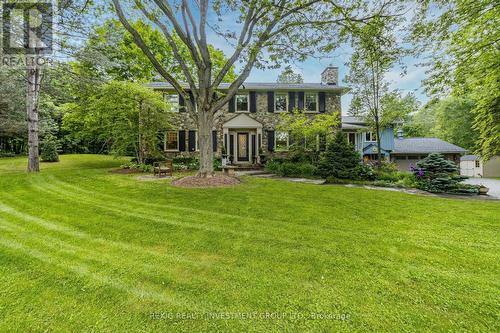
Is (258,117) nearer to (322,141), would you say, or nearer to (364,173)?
(322,141)

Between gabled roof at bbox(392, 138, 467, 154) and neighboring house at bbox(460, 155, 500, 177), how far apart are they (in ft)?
3.04

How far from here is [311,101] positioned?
15.8 metres

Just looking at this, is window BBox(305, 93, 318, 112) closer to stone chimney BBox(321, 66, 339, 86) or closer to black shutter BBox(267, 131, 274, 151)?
stone chimney BBox(321, 66, 339, 86)

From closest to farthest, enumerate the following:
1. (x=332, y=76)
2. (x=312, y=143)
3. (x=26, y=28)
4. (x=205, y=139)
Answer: (x=205, y=139), (x=26, y=28), (x=312, y=143), (x=332, y=76)

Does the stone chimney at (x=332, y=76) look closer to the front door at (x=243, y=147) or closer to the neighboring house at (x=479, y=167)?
the front door at (x=243, y=147)

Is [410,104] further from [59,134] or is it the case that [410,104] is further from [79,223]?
[59,134]

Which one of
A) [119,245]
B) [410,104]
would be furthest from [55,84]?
[410,104]

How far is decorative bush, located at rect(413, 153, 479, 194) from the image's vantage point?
8.01 m

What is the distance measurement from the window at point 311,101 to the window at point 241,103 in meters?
4.16

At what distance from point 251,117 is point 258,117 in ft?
2.68

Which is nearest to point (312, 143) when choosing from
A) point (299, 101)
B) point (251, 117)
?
point (299, 101)

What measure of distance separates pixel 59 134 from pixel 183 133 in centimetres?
1504

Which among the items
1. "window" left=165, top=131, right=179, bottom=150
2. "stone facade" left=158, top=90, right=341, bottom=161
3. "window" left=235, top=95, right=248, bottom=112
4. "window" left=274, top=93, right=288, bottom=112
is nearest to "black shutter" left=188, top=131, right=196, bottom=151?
"stone facade" left=158, top=90, right=341, bottom=161

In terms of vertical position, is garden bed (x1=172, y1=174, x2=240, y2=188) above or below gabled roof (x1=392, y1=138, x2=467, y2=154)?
below
